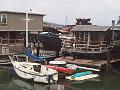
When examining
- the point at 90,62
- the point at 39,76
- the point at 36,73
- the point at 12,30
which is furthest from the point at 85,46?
the point at 12,30

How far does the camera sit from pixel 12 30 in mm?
37344

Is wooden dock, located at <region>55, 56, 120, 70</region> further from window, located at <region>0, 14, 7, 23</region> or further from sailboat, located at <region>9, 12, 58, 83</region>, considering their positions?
window, located at <region>0, 14, 7, 23</region>

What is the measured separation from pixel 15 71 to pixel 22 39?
421 inches

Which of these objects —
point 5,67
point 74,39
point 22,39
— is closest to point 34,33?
point 22,39

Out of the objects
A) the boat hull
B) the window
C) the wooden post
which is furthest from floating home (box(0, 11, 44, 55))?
the wooden post

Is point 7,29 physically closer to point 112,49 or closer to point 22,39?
point 22,39

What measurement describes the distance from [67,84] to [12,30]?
48.7ft

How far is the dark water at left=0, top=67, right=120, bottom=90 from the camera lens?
24469 millimetres

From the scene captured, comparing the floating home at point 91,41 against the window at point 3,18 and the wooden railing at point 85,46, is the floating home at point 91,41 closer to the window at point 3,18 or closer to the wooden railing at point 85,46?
the wooden railing at point 85,46

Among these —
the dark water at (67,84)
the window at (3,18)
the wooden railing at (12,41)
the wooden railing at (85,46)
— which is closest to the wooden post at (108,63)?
the wooden railing at (85,46)

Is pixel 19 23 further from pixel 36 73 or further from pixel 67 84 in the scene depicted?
pixel 67 84

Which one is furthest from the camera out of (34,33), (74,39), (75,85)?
(34,33)

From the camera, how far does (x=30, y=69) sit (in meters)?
26.7

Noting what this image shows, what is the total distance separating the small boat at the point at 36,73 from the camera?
2475 cm
